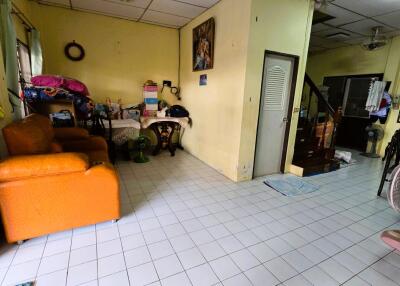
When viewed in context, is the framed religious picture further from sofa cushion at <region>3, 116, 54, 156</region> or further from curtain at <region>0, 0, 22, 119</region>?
sofa cushion at <region>3, 116, 54, 156</region>

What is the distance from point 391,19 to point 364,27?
1.52 feet

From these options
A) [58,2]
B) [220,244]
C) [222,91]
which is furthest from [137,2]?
[220,244]

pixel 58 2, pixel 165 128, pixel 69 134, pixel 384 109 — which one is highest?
pixel 58 2

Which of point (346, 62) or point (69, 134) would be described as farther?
point (346, 62)

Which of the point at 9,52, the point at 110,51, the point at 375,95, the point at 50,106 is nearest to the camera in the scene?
the point at 9,52

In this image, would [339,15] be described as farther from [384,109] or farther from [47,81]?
[47,81]

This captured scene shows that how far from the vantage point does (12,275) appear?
59.9 inches

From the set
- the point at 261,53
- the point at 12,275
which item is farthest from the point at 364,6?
the point at 12,275

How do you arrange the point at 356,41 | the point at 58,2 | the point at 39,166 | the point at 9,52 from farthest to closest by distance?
the point at 356,41, the point at 58,2, the point at 9,52, the point at 39,166

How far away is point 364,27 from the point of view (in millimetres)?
4293

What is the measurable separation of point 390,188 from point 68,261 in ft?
10.2

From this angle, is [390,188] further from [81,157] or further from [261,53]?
[81,157]

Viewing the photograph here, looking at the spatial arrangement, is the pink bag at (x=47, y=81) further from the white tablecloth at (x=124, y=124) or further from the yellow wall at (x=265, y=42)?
the yellow wall at (x=265, y=42)

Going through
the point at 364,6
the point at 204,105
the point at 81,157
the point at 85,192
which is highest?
the point at 364,6
